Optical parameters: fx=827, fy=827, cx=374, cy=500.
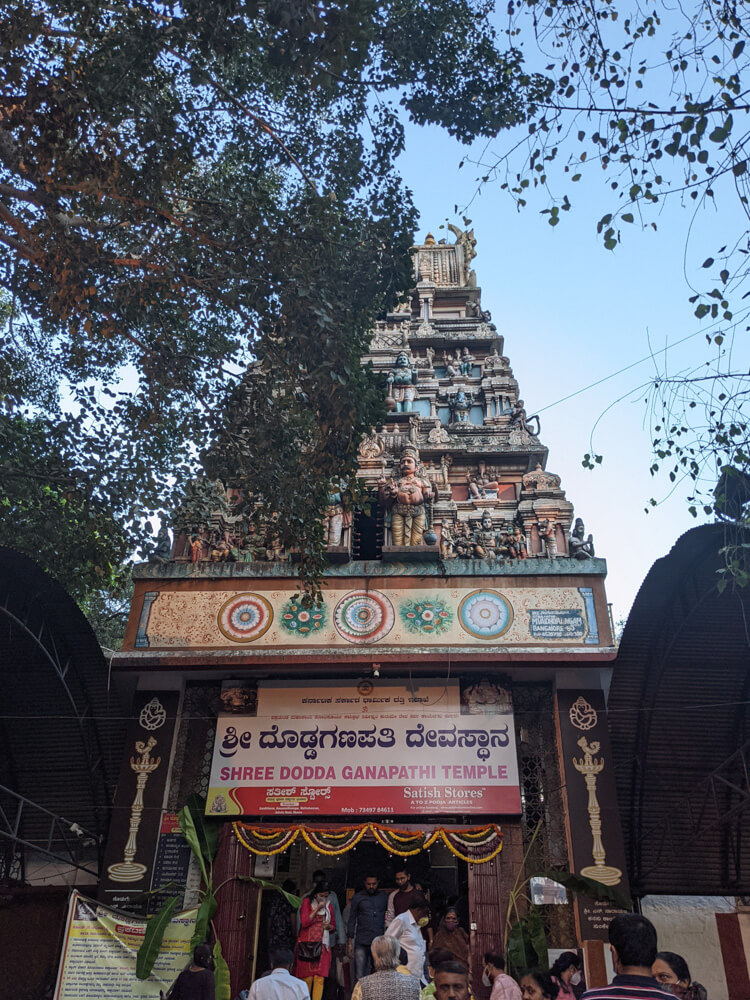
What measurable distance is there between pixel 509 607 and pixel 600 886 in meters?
3.59

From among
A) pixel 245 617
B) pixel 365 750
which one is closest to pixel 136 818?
pixel 245 617

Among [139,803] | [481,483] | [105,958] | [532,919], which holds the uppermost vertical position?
[481,483]

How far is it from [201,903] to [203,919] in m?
0.25

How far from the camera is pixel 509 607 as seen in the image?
11.4 m

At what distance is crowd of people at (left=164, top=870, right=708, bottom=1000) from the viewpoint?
3.13 metres

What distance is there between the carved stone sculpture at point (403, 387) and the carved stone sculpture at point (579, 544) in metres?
4.40

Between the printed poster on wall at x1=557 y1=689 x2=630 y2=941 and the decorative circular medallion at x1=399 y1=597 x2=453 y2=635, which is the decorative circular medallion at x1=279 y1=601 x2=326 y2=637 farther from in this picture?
the printed poster on wall at x1=557 y1=689 x2=630 y2=941

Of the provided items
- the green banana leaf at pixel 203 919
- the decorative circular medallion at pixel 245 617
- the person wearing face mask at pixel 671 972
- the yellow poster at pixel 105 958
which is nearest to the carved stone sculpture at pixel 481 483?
the decorative circular medallion at pixel 245 617

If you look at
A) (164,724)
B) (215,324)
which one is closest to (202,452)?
(215,324)

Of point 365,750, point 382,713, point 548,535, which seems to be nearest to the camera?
point 365,750

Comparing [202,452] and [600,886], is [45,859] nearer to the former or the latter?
[202,452]

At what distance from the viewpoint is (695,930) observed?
1154 cm

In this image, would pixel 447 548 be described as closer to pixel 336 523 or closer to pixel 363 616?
pixel 336 523

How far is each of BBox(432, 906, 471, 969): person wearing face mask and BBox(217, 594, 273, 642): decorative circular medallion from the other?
4281 millimetres
